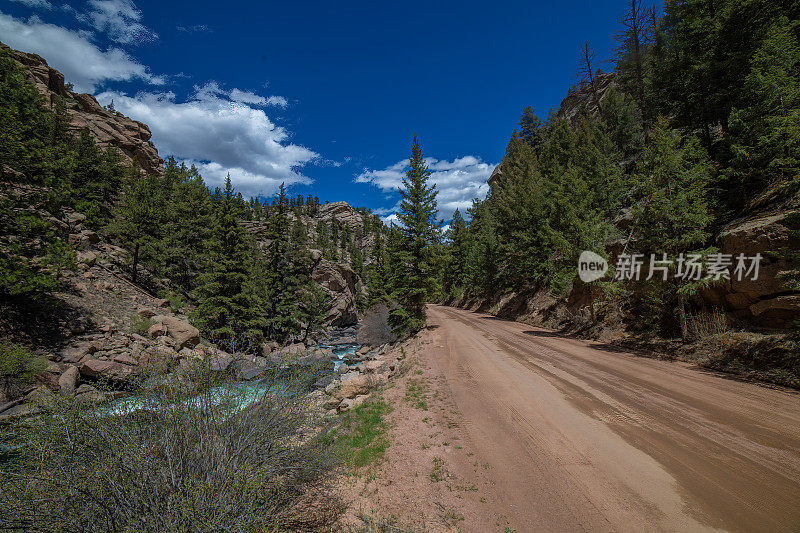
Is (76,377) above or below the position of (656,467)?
below

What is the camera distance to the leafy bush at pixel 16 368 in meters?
9.81

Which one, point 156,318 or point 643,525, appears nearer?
point 643,525

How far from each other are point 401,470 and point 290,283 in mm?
21299

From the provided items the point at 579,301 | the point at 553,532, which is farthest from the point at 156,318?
the point at 579,301

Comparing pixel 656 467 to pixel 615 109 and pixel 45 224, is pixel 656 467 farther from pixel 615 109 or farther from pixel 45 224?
pixel 615 109

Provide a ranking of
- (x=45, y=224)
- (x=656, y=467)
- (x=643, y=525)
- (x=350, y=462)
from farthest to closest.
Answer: (x=45, y=224) → (x=350, y=462) → (x=656, y=467) → (x=643, y=525)

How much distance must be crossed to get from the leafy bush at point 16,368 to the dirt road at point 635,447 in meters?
15.5

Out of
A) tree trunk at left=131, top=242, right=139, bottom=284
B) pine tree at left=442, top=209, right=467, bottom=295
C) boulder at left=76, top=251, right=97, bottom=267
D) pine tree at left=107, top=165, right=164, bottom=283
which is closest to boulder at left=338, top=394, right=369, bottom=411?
boulder at left=76, top=251, right=97, bottom=267

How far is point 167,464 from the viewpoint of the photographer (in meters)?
3.41

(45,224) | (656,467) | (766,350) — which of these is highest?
(45,224)

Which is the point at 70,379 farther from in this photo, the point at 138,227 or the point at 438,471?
the point at 138,227

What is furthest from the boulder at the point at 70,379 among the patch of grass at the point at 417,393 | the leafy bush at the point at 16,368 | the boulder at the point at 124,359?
the patch of grass at the point at 417,393

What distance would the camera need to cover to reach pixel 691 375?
332 inches

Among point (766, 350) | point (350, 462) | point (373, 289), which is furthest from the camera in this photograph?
point (373, 289)
